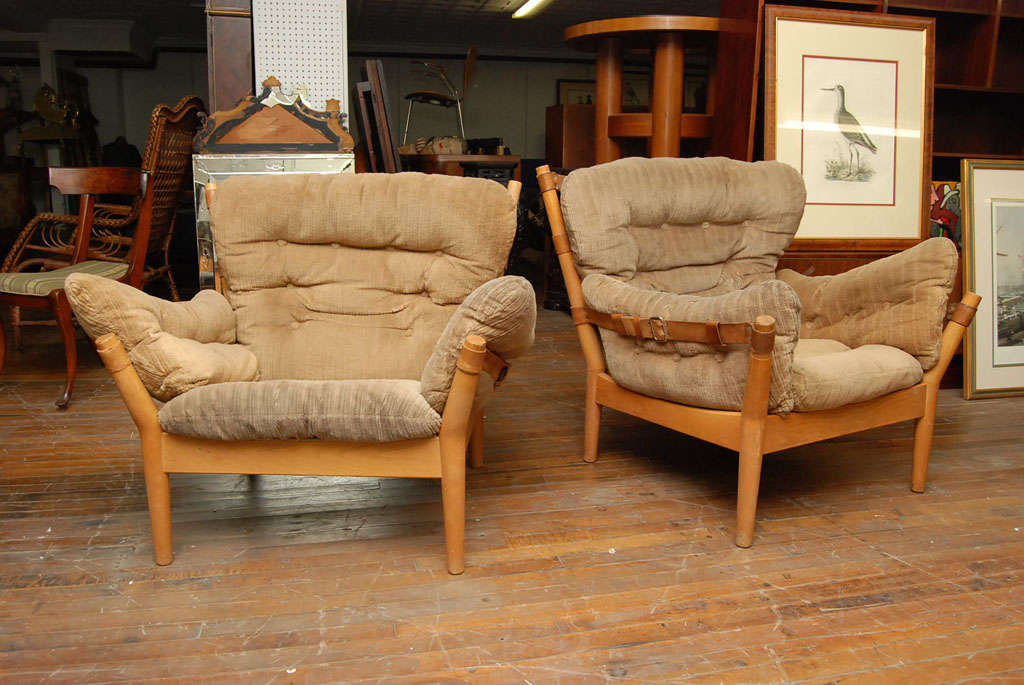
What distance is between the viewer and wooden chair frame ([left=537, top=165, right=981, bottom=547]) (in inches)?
79.6

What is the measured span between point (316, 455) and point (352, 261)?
0.72m

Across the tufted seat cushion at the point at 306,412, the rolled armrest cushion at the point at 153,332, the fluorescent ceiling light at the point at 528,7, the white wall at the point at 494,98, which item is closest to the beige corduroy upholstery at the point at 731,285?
the tufted seat cushion at the point at 306,412

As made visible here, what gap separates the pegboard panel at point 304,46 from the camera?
161 inches

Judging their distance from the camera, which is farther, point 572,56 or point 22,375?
point 572,56

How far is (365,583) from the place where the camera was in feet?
6.08

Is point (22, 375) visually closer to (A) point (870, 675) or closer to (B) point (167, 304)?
(B) point (167, 304)

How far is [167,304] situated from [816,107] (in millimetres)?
2634

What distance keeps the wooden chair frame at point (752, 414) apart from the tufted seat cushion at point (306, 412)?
0.77 metres

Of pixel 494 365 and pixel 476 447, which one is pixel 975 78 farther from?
pixel 494 365

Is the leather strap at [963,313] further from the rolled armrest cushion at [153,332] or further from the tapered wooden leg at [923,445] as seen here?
the rolled armrest cushion at [153,332]

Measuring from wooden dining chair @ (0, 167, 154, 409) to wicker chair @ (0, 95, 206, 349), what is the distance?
0.31ft

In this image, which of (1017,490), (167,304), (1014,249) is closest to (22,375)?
(167,304)

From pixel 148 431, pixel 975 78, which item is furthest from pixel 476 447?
pixel 975 78

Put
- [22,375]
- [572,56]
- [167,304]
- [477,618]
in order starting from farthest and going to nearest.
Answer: [572,56], [22,375], [167,304], [477,618]
